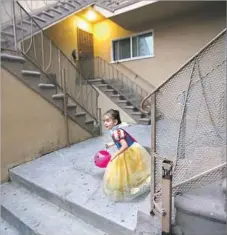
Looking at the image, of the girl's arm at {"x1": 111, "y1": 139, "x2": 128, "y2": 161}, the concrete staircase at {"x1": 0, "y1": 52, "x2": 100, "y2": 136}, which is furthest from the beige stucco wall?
the girl's arm at {"x1": 111, "y1": 139, "x2": 128, "y2": 161}

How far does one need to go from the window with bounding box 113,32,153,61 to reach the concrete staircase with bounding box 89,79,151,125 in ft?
3.28

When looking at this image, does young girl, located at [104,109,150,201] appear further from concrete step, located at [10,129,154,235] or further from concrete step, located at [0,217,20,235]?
concrete step, located at [0,217,20,235]

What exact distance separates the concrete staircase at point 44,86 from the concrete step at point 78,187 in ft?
2.24

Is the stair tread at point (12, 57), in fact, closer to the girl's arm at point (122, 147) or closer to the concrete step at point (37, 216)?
the concrete step at point (37, 216)

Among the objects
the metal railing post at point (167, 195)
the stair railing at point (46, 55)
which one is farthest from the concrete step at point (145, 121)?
the metal railing post at point (167, 195)

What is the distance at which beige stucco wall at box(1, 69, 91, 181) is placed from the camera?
114 inches

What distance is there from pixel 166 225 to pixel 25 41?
398cm

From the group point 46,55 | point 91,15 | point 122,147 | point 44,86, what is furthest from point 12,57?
point 91,15

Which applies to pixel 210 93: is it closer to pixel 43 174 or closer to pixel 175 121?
pixel 175 121

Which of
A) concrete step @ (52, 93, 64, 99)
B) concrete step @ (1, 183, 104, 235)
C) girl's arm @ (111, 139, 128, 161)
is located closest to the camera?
concrete step @ (1, 183, 104, 235)

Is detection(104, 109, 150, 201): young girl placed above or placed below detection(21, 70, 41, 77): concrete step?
below

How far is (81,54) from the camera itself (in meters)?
7.79

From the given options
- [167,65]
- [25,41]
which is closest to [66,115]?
[25,41]

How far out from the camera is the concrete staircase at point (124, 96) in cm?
637
